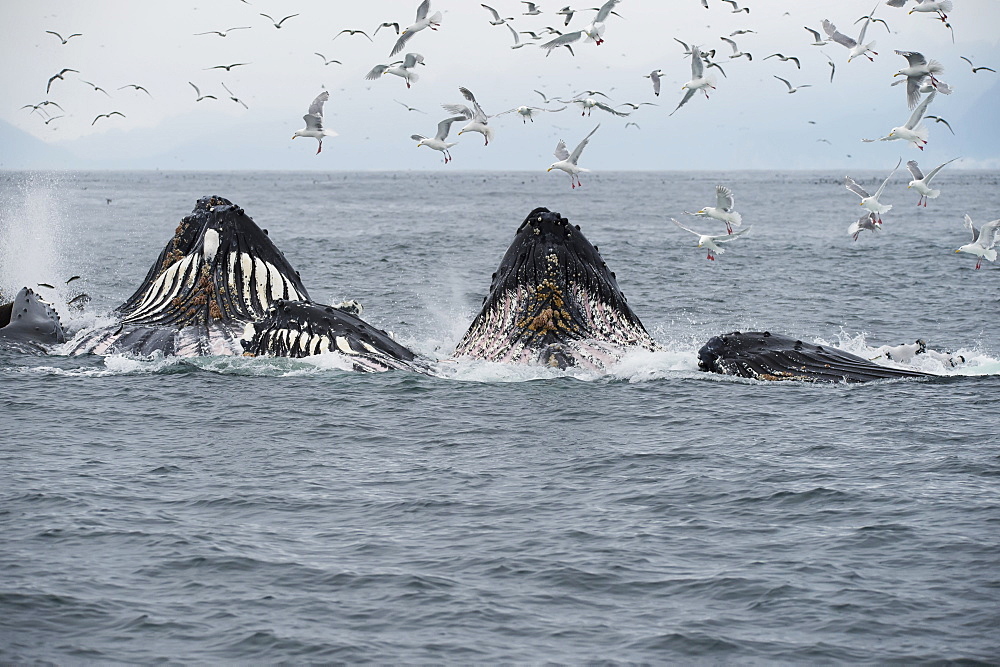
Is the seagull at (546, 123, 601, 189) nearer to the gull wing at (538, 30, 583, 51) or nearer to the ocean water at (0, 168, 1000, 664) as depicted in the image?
the gull wing at (538, 30, 583, 51)

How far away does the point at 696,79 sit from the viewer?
2483 centimetres

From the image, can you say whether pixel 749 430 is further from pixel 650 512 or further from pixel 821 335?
pixel 821 335

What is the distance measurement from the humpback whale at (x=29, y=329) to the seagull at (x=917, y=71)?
44.9ft

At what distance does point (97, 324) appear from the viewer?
16625 mm

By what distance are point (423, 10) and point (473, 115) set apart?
7.69ft

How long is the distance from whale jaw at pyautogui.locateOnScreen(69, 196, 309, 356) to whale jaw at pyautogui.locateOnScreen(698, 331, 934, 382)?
510 cm

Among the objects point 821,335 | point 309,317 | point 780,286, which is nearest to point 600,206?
point 780,286

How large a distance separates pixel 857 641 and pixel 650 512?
2662mm

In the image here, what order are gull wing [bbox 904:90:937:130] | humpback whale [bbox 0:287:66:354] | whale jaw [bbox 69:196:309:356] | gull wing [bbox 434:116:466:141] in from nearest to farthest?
1. whale jaw [bbox 69:196:309:356]
2. humpback whale [bbox 0:287:66:354]
3. gull wing [bbox 904:90:937:130]
4. gull wing [bbox 434:116:466:141]

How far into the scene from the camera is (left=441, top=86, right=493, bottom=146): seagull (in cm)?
2159

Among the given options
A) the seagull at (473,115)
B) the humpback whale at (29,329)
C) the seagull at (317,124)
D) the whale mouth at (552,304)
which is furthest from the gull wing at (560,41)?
the humpback whale at (29,329)

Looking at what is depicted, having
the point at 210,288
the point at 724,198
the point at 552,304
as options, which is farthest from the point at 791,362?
the point at 210,288

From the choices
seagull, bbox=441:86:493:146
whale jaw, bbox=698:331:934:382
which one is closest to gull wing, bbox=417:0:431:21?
seagull, bbox=441:86:493:146

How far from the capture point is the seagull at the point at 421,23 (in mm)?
22359
